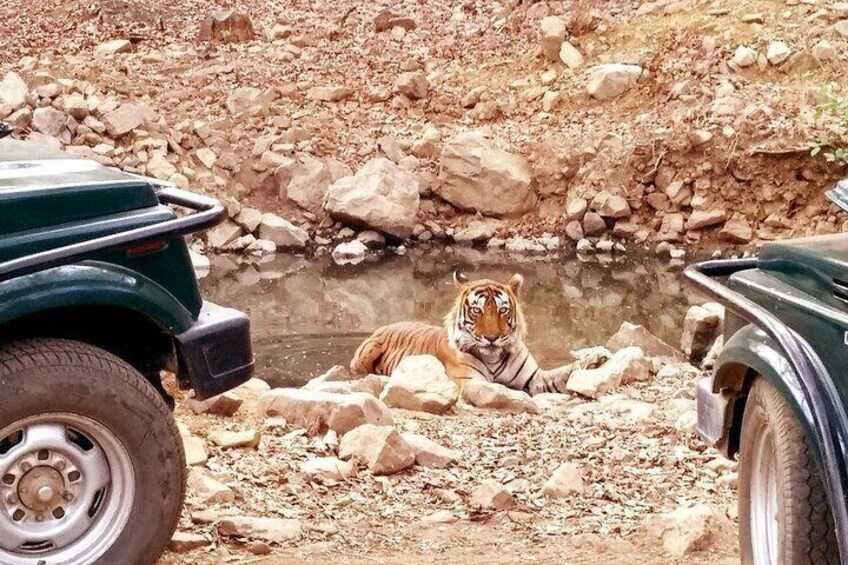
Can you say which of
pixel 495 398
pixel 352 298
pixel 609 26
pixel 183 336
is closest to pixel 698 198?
pixel 609 26

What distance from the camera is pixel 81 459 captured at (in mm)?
3586

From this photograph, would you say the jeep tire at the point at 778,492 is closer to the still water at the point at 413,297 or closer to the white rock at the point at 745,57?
the still water at the point at 413,297

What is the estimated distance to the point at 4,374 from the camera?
347cm

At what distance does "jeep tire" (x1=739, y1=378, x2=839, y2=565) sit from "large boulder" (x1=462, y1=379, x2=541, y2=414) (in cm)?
378

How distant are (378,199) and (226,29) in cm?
518

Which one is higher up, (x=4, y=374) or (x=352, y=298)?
(x=4, y=374)

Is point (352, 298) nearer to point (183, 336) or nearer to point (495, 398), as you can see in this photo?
point (495, 398)

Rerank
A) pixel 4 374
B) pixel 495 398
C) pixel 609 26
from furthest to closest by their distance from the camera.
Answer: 1. pixel 609 26
2. pixel 495 398
3. pixel 4 374

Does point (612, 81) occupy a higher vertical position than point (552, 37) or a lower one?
lower

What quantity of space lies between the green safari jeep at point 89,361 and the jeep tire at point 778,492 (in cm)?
166

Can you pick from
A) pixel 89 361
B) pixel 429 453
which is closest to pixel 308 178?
pixel 429 453

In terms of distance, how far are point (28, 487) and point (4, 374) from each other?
13.4 inches

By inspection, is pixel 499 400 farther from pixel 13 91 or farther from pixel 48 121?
pixel 13 91

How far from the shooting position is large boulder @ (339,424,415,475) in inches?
219
